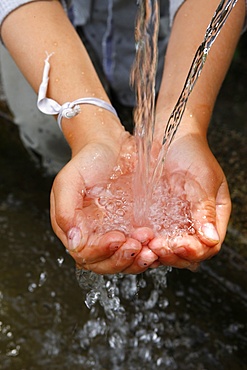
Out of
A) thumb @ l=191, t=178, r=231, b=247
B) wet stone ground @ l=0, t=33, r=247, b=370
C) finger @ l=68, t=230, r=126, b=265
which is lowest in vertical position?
wet stone ground @ l=0, t=33, r=247, b=370

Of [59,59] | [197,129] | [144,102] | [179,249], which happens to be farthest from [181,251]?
[59,59]

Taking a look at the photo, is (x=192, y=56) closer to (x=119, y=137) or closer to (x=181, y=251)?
(x=119, y=137)

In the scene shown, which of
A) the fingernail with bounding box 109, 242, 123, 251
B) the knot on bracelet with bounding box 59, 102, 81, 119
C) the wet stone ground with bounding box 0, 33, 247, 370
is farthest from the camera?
the wet stone ground with bounding box 0, 33, 247, 370

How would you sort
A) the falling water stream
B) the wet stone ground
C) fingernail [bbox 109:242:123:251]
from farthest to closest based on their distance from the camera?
the wet stone ground
the falling water stream
fingernail [bbox 109:242:123:251]

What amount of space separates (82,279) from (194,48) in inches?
22.6

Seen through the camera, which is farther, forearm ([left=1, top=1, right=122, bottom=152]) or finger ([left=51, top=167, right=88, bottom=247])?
forearm ([left=1, top=1, right=122, bottom=152])

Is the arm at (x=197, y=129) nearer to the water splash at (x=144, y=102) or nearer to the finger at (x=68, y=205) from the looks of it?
the water splash at (x=144, y=102)

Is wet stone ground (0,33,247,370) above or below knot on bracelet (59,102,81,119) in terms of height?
below

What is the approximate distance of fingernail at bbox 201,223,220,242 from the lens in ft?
3.94

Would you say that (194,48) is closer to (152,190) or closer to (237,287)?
(152,190)

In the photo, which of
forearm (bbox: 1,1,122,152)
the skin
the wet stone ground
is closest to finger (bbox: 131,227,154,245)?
the skin

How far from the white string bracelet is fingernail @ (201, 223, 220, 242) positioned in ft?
1.33

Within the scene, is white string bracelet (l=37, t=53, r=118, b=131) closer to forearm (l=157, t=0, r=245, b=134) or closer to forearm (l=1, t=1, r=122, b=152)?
forearm (l=1, t=1, r=122, b=152)

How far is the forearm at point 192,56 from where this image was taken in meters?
1.47
